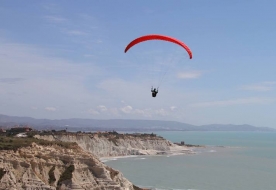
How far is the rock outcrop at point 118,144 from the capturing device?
69044 millimetres

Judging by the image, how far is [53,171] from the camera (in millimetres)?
27531

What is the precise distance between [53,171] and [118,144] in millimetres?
51445

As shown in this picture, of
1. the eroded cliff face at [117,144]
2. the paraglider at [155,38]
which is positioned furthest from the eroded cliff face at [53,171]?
the eroded cliff face at [117,144]

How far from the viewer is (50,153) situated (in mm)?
28891

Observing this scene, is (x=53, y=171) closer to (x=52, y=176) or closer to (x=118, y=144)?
(x=52, y=176)

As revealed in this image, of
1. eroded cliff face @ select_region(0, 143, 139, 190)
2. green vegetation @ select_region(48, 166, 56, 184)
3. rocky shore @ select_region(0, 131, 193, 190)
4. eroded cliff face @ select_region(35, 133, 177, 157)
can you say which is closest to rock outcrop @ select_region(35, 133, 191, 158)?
eroded cliff face @ select_region(35, 133, 177, 157)

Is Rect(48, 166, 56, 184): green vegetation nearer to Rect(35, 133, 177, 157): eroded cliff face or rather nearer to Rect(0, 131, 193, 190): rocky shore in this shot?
Rect(0, 131, 193, 190): rocky shore

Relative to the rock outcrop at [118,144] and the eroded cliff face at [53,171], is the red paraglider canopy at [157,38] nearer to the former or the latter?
the eroded cliff face at [53,171]

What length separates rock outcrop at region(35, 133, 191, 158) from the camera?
2718 inches

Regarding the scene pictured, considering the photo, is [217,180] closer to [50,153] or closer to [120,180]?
[120,180]

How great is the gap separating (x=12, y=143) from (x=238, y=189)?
71.1ft

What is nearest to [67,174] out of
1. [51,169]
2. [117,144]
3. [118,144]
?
[51,169]

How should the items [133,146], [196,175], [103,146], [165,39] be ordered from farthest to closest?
[133,146]
[103,146]
[196,175]
[165,39]

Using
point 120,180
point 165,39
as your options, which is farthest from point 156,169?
point 165,39
